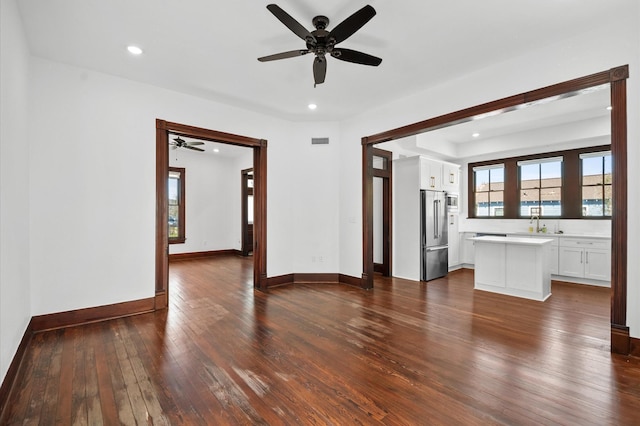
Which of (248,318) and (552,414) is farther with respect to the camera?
A: (248,318)

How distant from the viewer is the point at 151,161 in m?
4.02

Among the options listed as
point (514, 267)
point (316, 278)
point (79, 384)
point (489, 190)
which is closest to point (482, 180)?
point (489, 190)

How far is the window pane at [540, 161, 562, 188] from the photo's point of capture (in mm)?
6305

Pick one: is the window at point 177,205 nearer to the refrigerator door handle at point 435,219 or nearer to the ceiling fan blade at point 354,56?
the refrigerator door handle at point 435,219

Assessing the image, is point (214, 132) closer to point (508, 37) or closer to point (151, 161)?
point (151, 161)

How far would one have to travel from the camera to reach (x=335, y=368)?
8.14 ft

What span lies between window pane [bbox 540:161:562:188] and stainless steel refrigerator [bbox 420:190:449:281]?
2342 millimetres

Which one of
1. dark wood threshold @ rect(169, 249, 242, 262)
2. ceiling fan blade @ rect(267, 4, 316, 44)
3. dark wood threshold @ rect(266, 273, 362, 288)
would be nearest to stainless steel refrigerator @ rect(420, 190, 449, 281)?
dark wood threshold @ rect(266, 273, 362, 288)

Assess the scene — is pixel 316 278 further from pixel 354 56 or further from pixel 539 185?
pixel 539 185

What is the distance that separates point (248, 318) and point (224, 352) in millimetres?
902

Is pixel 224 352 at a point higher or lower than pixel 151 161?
lower

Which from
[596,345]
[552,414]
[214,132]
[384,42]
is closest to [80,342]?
[214,132]

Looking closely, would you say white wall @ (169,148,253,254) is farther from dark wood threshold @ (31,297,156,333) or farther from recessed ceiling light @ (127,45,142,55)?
recessed ceiling light @ (127,45,142,55)

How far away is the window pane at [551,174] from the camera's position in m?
6.30
